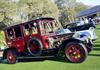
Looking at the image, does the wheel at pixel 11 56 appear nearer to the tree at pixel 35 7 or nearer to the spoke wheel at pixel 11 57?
the spoke wheel at pixel 11 57

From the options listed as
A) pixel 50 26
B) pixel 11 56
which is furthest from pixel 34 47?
pixel 11 56

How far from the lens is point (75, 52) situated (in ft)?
36.7

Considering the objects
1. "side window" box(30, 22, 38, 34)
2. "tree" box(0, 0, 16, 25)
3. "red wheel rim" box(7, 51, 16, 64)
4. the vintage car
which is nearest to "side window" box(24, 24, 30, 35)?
the vintage car

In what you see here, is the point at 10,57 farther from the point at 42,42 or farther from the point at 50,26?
the point at 50,26

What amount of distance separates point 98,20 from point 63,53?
4214 centimetres

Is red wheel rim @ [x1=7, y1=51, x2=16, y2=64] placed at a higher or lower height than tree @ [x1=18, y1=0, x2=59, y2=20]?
lower

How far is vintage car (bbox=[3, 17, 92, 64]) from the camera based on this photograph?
11.2m

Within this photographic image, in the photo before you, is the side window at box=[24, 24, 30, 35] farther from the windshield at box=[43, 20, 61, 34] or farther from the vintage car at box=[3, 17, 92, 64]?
the windshield at box=[43, 20, 61, 34]

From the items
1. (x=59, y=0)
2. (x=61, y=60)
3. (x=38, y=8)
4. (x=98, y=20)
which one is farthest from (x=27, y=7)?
(x=61, y=60)

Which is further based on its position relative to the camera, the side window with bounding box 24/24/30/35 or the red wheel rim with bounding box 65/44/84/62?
the side window with bounding box 24/24/30/35

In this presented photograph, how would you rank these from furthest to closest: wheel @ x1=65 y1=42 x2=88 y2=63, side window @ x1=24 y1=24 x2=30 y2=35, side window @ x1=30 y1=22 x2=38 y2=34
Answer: side window @ x1=24 y1=24 x2=30 y2=35 < side window @ x1=30 y1=22 x2=38 y2=34 < wheel @ x1=65 y1=42 x2=88 y2=63

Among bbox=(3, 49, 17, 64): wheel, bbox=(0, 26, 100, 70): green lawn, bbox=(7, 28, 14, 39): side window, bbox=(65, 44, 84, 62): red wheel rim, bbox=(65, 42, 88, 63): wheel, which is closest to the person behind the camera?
bbox=(0, 26, 100, 70): green lawn

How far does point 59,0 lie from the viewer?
82.5 m

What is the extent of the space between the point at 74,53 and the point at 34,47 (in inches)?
85.2
